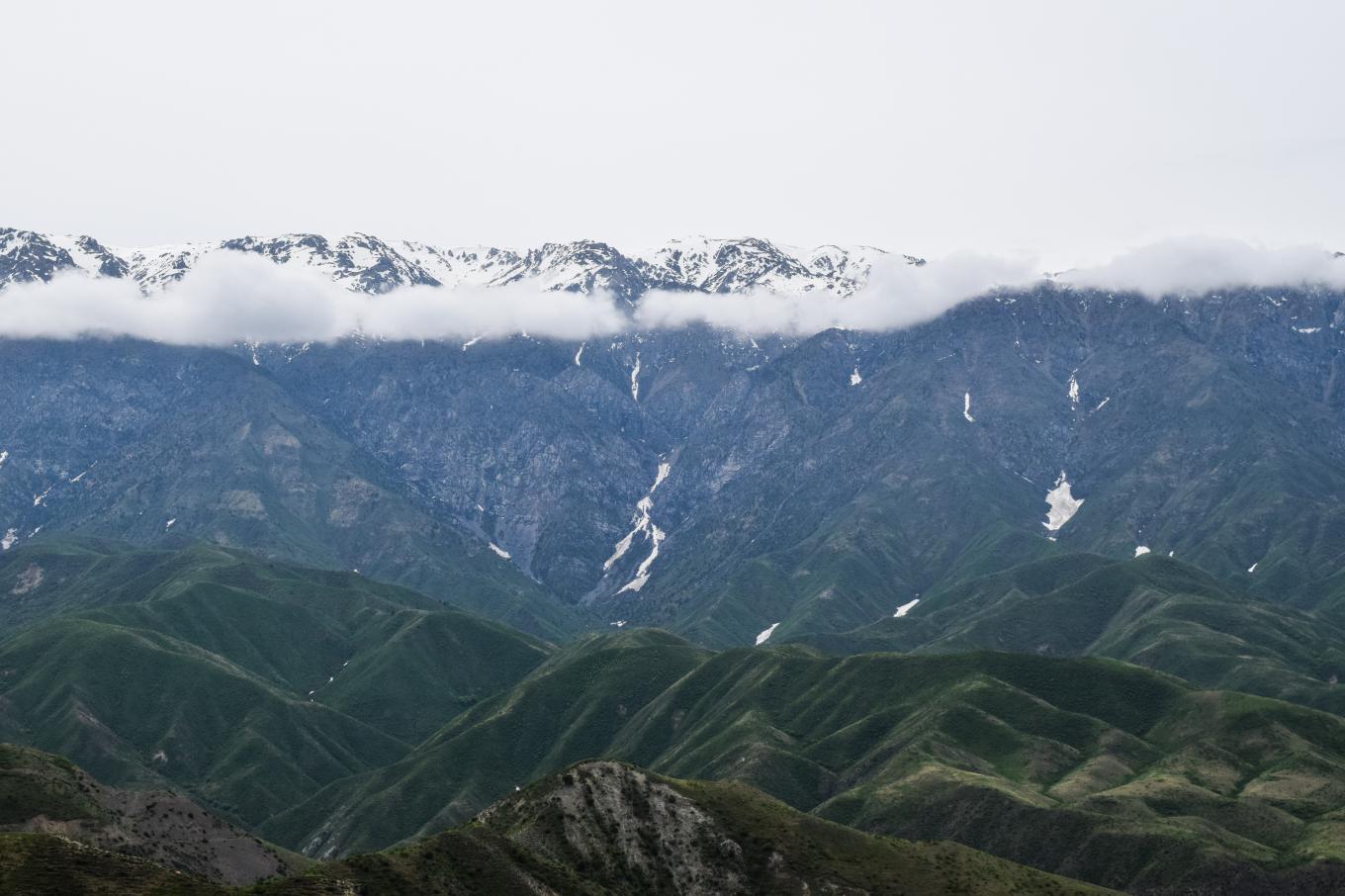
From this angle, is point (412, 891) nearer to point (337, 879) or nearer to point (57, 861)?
point (337, 879)

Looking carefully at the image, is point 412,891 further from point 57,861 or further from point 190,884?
point 57,861

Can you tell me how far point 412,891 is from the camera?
200 m

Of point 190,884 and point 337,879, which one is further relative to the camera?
point 337,879

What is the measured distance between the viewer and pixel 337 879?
7638 inches

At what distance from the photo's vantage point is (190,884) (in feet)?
597

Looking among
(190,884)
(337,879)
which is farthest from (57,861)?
(337,879)

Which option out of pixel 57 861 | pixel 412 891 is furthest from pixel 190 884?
pixel 412 891

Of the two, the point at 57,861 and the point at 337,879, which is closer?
the point at 57,861

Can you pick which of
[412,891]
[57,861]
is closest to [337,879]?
[412,891]

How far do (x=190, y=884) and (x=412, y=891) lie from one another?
29171mm

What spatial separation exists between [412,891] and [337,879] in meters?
10.4

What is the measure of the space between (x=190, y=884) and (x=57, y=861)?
15.7 metres

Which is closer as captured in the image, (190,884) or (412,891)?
(190,884)

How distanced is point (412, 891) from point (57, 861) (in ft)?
140
